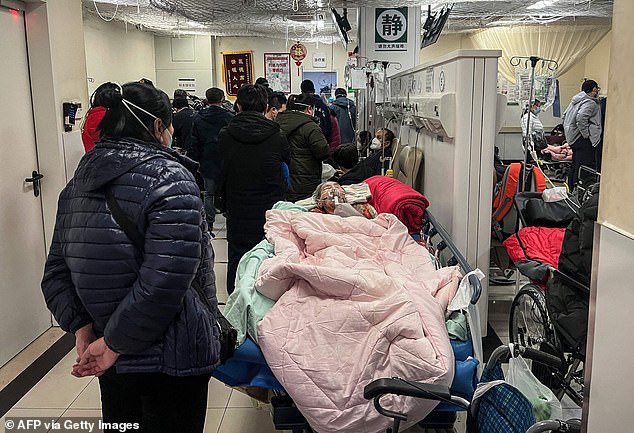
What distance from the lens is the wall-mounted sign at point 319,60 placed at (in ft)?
42.6

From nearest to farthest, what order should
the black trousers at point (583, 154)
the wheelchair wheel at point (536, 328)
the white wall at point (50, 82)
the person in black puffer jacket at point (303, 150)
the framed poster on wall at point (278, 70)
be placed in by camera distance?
the wheelchair wheel at point (536, 328) < the white wall at point (50, 82) < the person in black puffer jacket at point (303, 150) < the black trousers at point (583, 154) < the framed poster on wall at point (278, 70)

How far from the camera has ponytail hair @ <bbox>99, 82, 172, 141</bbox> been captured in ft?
5.62

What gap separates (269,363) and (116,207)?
771 millimetres

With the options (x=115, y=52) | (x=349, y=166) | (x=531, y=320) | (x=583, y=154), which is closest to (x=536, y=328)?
(x=531, y=320)

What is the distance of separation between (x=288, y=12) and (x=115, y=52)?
11.7 feet

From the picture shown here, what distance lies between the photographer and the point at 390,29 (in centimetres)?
757

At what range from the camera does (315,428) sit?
202cm

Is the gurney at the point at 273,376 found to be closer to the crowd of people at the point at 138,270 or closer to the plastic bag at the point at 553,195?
the crowd of people at the point at 138,270

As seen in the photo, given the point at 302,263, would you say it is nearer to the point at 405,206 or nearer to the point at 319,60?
the point at 405,206

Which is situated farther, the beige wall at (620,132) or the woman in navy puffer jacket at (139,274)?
the woman in navy puffer jacket at (139,274)

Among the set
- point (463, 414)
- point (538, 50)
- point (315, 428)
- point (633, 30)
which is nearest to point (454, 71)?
point (463, 414)

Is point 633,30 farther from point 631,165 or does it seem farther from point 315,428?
point 315,428

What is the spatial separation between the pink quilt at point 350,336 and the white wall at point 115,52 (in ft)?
24.5

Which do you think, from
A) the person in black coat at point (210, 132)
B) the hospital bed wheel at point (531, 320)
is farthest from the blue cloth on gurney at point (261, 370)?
the person in black coat at point (210, 132)
